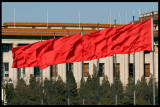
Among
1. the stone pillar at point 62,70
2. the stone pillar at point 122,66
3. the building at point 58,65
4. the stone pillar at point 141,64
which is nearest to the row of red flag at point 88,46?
the building at point 58,65

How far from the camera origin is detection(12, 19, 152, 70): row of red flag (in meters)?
49.2

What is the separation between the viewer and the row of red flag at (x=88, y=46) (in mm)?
49156

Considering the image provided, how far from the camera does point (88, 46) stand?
173 feet

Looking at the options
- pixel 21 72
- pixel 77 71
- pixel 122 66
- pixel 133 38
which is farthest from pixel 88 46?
pixel 122 66

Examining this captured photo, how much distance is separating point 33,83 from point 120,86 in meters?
15.1

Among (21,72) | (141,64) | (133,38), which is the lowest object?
(21,72)

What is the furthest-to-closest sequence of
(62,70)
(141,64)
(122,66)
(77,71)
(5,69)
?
(141,64), (122,66), (77,71), (62,70), (5,69)

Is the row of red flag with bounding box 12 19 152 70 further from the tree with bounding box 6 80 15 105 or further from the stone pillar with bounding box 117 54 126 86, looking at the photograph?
the stone pillar with bounding box 117 54 126 86

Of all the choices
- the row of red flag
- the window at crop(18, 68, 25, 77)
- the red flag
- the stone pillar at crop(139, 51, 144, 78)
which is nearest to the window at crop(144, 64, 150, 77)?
the stone pillar at crop(139, 51, 144, 78)

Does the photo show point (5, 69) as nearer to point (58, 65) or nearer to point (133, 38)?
point (58, 65)

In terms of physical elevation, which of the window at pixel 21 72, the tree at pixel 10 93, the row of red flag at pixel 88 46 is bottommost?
the tree at pixel 10 93

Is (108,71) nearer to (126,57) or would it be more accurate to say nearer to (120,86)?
(126,57)

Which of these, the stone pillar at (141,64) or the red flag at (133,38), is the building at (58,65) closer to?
the stone pillar at (141,64)


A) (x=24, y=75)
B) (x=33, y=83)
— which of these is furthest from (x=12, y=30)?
(x=33, y=83)
